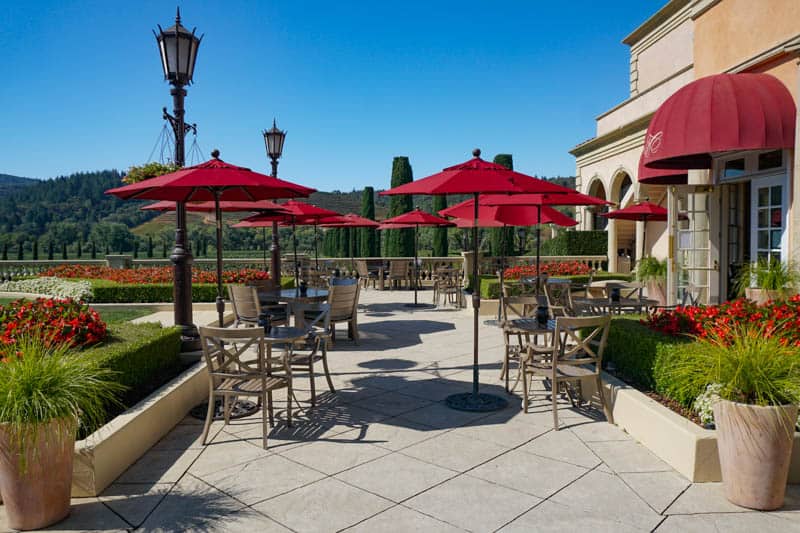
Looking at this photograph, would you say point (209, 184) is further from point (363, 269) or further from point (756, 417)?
point (363, 269)

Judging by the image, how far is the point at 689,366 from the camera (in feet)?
14.2

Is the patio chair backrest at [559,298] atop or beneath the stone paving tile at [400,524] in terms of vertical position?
atop

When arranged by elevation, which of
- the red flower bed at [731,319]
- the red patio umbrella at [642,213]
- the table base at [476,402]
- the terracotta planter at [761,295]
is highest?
the red patio umbrella at [642,213]

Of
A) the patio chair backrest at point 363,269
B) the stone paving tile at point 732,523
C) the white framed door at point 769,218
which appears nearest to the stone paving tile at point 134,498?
the stone paving tile at point 732,523

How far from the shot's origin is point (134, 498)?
12.6 ft

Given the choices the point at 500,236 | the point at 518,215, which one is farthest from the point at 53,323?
the point at 500,236

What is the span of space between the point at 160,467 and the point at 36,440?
1.20 m

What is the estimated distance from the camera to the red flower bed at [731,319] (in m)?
5.03

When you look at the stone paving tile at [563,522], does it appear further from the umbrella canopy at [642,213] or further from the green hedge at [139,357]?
the umbrella canopy at [642,213]

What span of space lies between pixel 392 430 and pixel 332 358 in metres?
3.39

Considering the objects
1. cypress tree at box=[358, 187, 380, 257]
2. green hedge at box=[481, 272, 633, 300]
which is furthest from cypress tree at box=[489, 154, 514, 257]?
green hedge at box=[481, 272, 633, 300]

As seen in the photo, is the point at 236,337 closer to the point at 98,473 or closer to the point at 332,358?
the point at 98,473

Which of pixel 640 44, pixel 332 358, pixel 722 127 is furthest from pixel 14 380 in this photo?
pixel 640 44

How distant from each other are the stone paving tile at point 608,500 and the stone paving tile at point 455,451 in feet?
2.48
